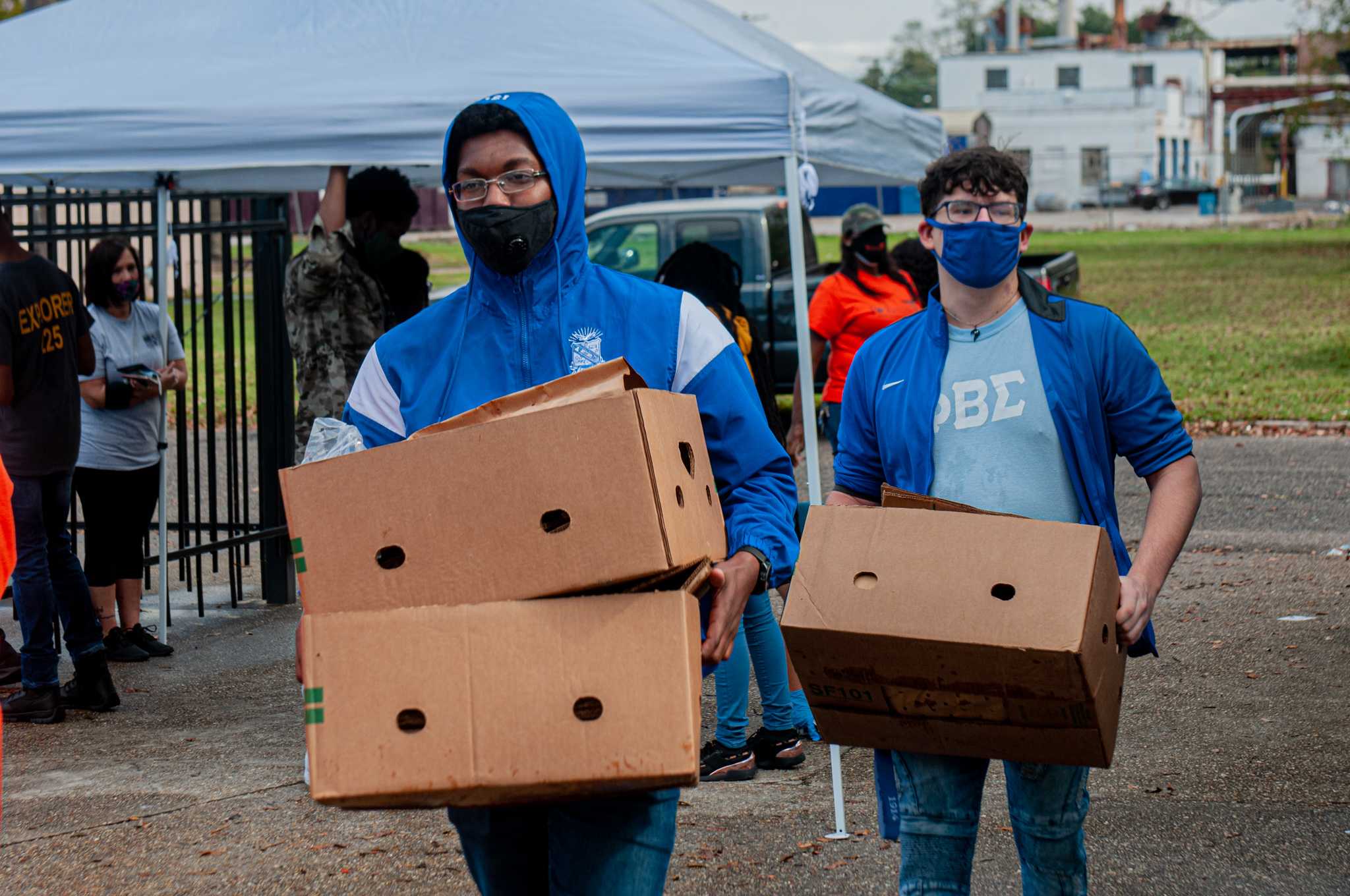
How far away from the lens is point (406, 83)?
18.0 ft

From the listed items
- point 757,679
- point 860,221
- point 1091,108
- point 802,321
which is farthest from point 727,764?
point 1091,108

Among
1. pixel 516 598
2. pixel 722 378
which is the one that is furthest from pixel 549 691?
pixel 722 378

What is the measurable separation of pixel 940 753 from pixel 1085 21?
14440 cm

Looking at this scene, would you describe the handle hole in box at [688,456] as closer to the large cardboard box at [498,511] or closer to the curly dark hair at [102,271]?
the large cardboard box at [498,511]

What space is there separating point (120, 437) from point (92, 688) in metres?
1.18

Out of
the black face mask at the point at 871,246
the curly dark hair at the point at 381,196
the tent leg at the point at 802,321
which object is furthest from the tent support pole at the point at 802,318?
the black face mask at the point at 871,246

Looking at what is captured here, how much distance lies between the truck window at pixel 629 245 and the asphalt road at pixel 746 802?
739 cm

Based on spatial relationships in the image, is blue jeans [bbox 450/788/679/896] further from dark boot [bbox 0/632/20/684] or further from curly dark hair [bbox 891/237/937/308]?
curly dark hair [bbox 891/237/937/308]

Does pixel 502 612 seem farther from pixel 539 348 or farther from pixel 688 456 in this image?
pixel 539 348

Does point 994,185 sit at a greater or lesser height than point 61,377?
greater

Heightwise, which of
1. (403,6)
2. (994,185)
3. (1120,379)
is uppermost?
(403,6)

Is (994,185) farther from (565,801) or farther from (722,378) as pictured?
(565,801)

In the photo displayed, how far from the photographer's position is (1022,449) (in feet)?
9.91

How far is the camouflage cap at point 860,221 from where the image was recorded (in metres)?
7.80
